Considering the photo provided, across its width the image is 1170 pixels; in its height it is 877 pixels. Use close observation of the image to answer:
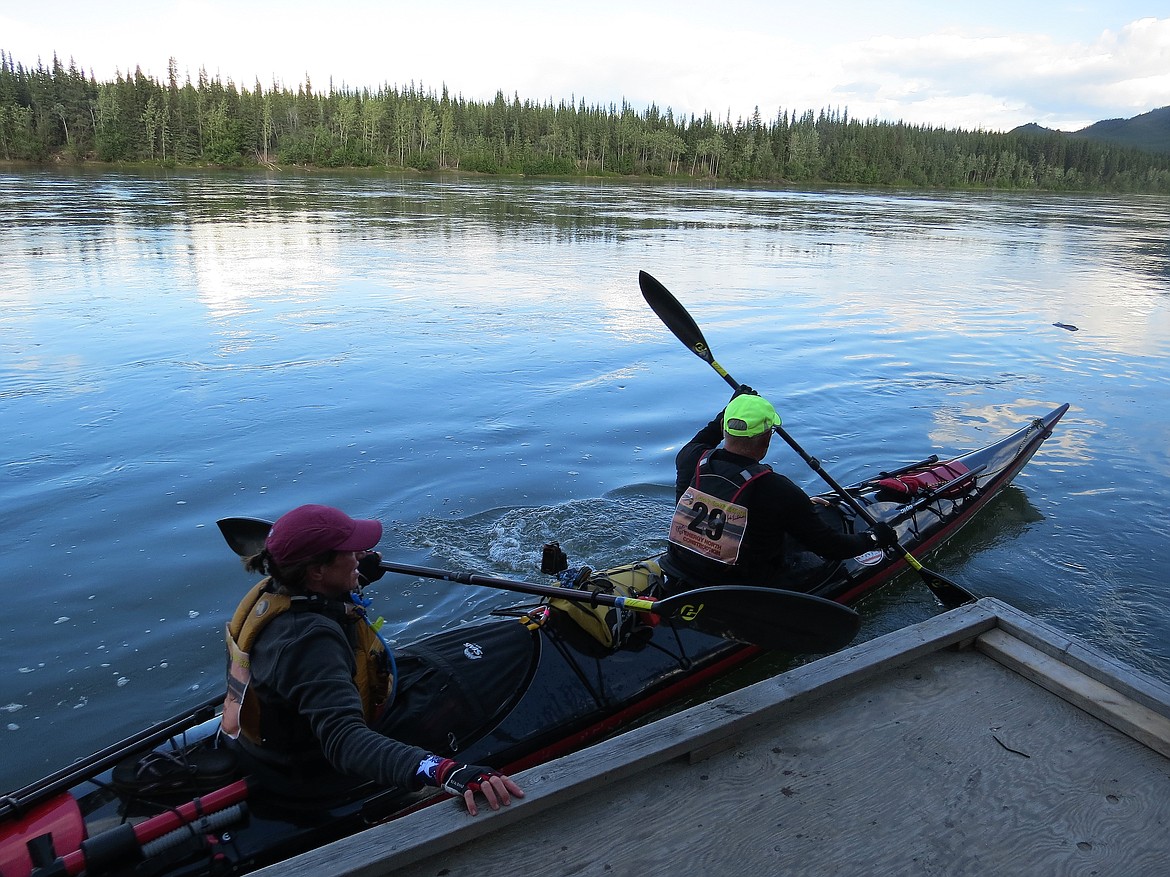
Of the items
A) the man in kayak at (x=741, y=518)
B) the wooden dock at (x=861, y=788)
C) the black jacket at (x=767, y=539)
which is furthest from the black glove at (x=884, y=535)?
the wooden dock at (x=861, y=788)

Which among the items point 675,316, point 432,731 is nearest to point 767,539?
point 432,731

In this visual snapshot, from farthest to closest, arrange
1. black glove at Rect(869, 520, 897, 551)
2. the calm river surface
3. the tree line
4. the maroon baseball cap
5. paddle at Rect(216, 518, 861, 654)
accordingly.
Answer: the tree line, the calm river surface, black glove at Rect(869, 520, 897, 551), paddle at Rect(216, 518, 861, 654), the maroon baseball cap

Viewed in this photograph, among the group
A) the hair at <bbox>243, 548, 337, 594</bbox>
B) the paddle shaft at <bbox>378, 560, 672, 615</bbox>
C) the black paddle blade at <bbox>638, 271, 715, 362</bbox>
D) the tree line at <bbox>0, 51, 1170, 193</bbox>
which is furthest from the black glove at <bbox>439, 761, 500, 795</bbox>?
the tree line at <bbox>0, 51, 1170, 193</bbox>

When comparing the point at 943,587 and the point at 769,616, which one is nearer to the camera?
the point at 769,616

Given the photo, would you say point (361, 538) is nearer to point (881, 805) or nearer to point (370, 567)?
point (370, 567)

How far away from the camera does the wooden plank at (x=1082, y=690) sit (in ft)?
9.84

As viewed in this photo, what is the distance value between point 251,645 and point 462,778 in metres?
0.84

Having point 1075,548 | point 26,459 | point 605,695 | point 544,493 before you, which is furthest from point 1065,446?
point 26,459

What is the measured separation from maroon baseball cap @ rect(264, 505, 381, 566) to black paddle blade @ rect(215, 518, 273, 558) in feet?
4.34

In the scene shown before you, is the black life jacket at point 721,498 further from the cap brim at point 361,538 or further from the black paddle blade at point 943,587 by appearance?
the cap brim at point 361,538

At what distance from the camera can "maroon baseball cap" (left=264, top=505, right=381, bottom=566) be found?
2.68 metres

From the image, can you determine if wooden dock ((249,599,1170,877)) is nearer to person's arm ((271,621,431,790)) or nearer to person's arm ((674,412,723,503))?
person's arm ((271,621,431,790))

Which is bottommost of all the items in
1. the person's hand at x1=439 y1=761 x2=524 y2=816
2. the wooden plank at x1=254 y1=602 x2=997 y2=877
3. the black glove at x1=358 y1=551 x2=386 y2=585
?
the wooden plank at x1=254 y1=602 x2=997 y2=877

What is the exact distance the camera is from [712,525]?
4.34 m
